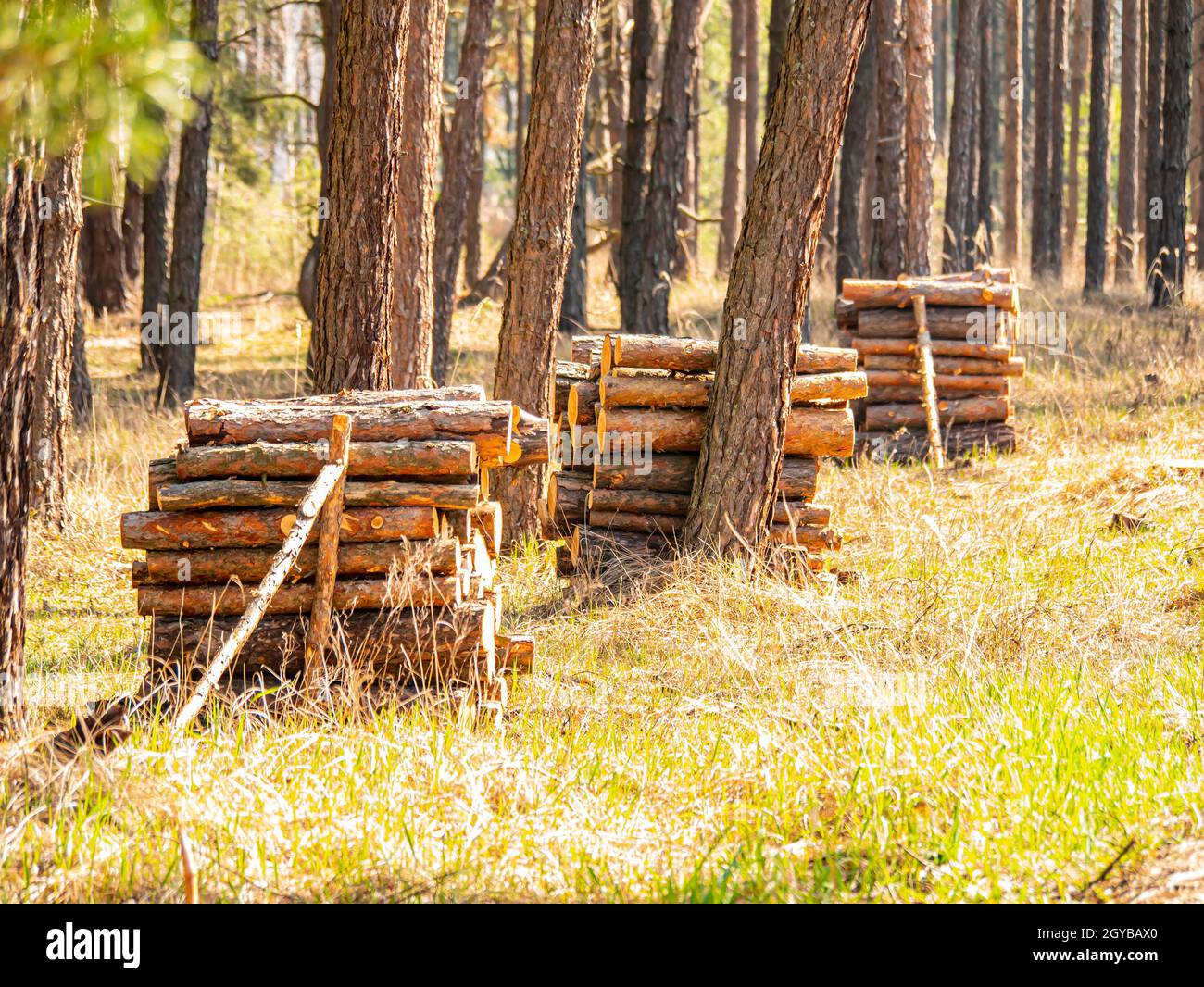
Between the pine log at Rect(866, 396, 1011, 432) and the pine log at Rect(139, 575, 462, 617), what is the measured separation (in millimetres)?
7685

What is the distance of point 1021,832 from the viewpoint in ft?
12.6

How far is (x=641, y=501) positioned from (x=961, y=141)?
1383cm

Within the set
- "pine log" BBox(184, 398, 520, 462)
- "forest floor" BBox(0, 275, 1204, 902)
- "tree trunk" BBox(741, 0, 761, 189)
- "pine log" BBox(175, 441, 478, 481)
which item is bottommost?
"forest floor" BBox(0, 275, 1204, 902)

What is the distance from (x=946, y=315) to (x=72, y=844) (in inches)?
Answer: 399

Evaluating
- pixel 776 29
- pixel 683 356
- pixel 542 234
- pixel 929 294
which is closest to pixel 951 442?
pixel 929 294

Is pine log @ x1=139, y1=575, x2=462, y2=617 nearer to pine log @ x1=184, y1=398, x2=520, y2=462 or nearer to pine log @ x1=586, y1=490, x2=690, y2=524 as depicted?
pine log @ x1=184, y1=398, x2=520, y2=462

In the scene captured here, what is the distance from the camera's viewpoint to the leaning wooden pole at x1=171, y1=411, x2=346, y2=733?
471 centimetres

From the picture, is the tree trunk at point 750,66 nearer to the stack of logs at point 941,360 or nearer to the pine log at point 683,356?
the stack of logs at point 941,360

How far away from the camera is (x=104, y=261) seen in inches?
815

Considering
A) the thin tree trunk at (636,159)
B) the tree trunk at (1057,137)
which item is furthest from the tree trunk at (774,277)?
the tree trunk at (1057,137)

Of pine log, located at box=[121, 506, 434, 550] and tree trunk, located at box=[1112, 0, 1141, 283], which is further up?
tree trunk, located at box=[1112, 0, 1141, 283]

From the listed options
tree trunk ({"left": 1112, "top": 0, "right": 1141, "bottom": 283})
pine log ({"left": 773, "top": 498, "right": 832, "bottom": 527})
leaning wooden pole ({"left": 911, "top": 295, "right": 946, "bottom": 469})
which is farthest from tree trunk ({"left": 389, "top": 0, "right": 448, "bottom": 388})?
tree trunk ({"left": 1112, "top": 0, "right": 1141, "bottom": 283})

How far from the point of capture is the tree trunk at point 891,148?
50.6 ft

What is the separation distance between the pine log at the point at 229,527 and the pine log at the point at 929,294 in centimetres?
779
